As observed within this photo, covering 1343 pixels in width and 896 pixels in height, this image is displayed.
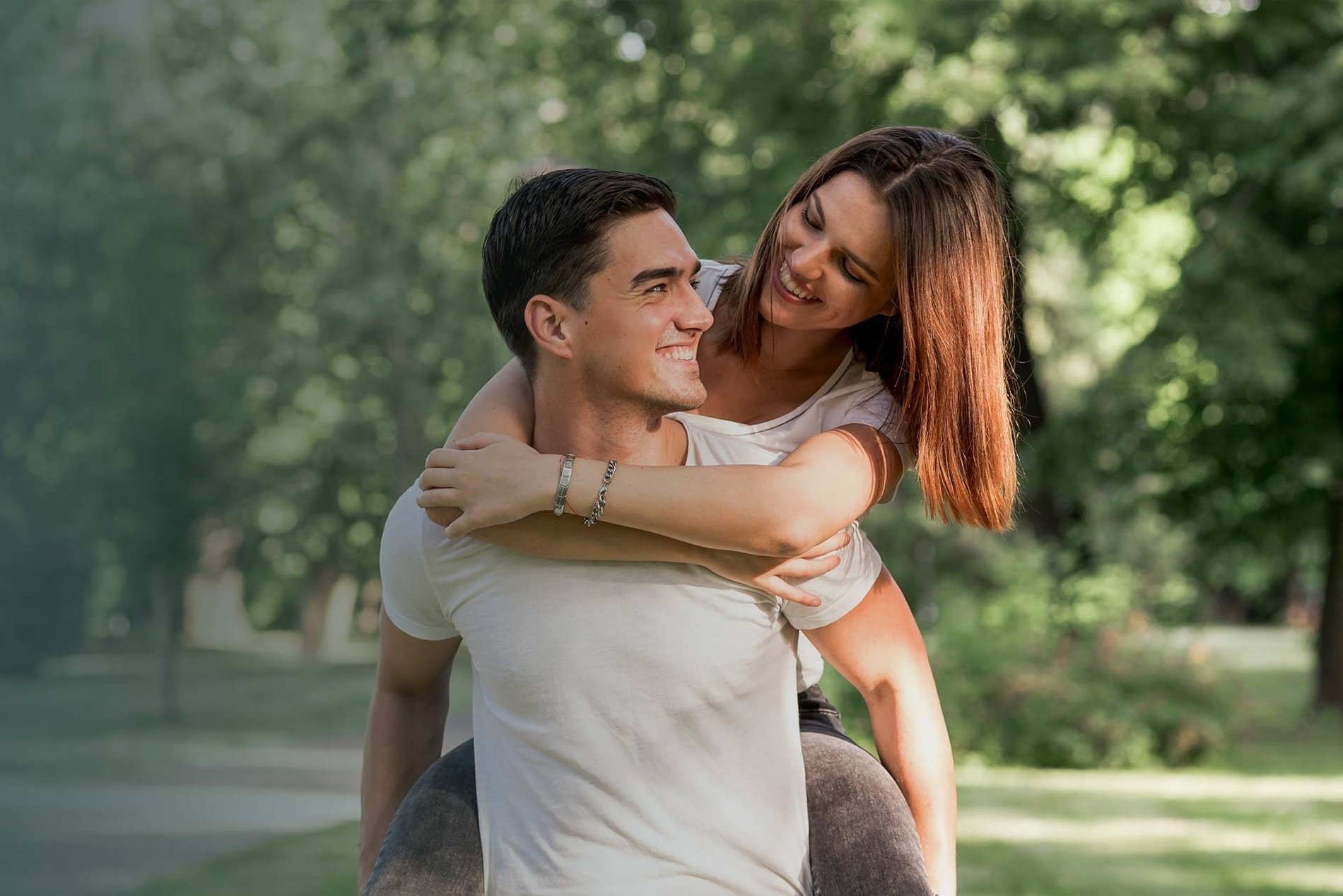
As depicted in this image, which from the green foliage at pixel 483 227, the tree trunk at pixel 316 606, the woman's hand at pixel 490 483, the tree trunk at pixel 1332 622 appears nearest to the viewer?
the woman's hand at pixel 490 483

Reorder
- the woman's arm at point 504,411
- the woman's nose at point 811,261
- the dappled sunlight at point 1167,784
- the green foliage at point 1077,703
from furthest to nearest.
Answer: the green foliage at point 1077,703
the dappled sunlight at point 1167,784
the woman's nose at point 811,261
the woman's arm at point 504,411

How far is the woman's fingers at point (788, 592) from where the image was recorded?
6.85 feet

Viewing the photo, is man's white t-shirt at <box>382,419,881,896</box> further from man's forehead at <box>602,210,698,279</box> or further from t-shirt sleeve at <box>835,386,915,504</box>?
man's forehead at <box>602,210,698,279</box>

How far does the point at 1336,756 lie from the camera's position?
11.7 meters

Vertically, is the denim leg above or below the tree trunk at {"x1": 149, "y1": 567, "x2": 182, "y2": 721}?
above

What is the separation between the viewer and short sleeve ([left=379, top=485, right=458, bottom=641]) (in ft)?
7.20

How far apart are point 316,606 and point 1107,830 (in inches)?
246

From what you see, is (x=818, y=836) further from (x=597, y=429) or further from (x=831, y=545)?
(x=597, y=429)

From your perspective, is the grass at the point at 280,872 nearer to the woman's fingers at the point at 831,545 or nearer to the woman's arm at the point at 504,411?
the woman's arm at the point at 504,411

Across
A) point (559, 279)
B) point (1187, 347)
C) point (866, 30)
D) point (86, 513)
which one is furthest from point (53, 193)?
point (1187, 347)

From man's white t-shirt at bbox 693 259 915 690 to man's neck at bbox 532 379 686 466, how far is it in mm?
99

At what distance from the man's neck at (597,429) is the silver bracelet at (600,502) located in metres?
0.10

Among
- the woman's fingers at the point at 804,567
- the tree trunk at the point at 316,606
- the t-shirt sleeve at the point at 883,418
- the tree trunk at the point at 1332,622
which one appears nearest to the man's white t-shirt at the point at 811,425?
the t-shirt sleeve at the point at 883,418

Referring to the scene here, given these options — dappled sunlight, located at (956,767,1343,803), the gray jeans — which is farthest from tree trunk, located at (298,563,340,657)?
the gray jeans
